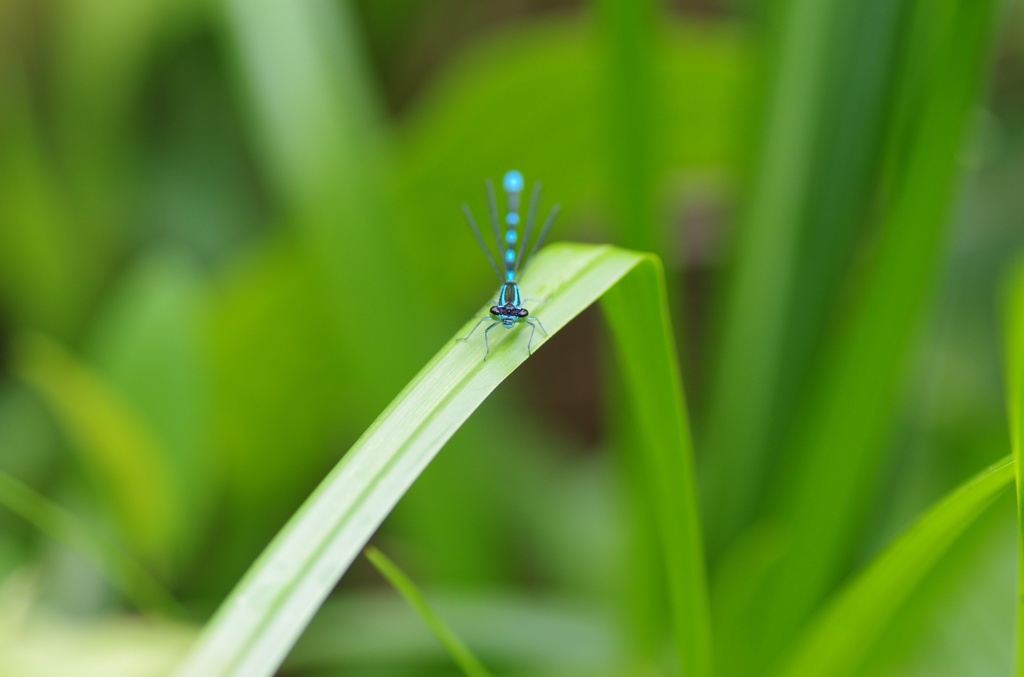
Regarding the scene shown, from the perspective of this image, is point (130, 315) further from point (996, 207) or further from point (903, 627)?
point (996, 207)

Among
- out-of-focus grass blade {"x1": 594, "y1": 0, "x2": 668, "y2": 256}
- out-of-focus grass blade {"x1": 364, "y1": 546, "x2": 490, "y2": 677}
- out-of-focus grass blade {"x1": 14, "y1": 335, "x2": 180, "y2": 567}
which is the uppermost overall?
out-of-focus grass blade {"x1": 594, "y1": 0, "x2": 668, "y2": 256}

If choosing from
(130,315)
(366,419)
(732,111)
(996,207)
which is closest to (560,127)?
(732,111)

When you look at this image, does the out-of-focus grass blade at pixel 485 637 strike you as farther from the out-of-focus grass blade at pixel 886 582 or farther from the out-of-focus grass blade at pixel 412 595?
the out-of-focus grass blade at pixel 412 595

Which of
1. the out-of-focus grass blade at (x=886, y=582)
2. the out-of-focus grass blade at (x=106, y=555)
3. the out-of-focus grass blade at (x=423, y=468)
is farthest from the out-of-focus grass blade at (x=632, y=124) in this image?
the out-of-focus grass blade at (x=106, y=555)

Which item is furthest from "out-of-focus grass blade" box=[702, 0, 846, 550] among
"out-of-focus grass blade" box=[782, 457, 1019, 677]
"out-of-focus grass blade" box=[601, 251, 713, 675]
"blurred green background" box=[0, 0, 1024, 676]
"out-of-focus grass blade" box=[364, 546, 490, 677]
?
"out-of-focus grass blade" box=[364, 546, 490, 677]

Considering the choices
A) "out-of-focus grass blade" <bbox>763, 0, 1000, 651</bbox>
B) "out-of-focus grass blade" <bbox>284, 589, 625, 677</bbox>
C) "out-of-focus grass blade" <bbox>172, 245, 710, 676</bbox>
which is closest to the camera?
"out-of-focus grass blade" <bbox>172, 245, 710, 676</bbox>

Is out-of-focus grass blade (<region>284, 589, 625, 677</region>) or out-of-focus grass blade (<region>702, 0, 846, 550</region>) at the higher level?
out-of-focus grass blade (<region>702, 0, 846, 550</region>)

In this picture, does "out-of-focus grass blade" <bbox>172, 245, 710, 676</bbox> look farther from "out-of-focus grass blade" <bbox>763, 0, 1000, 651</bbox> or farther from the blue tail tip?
"out-of-focus grass blade" <bbox>763, 0, 1000, 651</bbox>

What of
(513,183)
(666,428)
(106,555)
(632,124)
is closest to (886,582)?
(666,428)

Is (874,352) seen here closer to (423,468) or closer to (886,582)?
(886,582)
